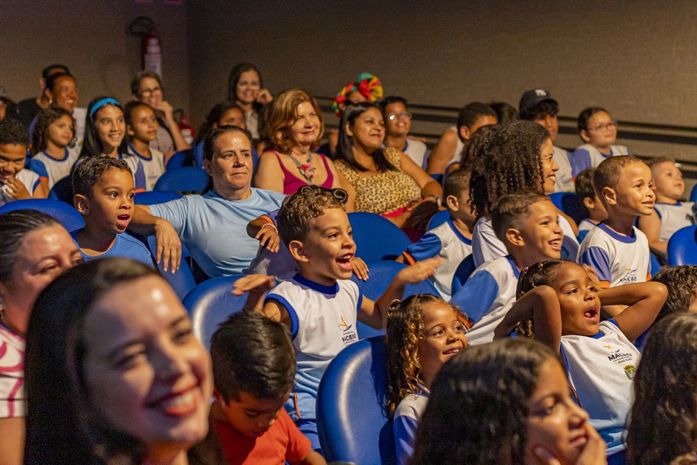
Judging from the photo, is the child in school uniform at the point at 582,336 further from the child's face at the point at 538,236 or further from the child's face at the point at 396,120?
the child's face at the point at 396,120

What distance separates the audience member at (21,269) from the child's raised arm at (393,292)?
4.00 feet

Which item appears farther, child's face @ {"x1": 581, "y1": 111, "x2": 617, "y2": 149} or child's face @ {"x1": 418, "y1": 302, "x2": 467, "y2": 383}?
child's face @ {"x1": 581, "y1": 111, "x2": 617, "y2": 149}

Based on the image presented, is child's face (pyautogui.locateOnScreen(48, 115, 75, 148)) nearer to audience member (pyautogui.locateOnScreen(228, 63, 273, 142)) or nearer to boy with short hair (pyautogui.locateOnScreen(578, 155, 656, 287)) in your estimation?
audience member (pyautogui.locateOnScreen(228, 63, 273, 142))

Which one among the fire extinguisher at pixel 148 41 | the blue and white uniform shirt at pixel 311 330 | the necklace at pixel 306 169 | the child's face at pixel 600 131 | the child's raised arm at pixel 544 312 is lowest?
the blue and white uniform shirt at pixel 311 330

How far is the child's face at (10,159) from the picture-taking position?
4.68m

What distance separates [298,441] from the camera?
2.45 meters

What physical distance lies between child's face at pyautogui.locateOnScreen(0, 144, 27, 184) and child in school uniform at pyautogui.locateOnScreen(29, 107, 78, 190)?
0.84m

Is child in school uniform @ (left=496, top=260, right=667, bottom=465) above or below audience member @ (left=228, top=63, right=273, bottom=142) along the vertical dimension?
below

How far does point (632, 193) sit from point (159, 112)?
13.4 feet

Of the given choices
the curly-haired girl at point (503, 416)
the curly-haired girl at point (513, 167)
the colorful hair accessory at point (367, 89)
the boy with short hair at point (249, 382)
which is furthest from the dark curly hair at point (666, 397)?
the colorful hair accessory at point (367, 89)

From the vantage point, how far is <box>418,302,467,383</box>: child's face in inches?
104

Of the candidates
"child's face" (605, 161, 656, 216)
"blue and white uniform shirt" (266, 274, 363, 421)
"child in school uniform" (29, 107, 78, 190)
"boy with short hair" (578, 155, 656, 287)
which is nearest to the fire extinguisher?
"child in school uniform" (29, 107, 78, 190)

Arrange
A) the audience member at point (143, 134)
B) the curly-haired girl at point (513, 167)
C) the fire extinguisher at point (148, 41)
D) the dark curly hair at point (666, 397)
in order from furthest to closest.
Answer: the fire extinguisher at point (148, 41) < the audience member at point (143, 134) < the curly-haired girl at point (513, 167) < the dark curly hair at point (666, 397)

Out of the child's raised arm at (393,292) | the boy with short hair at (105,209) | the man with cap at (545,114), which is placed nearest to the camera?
the child's raised arm at (393,292)
